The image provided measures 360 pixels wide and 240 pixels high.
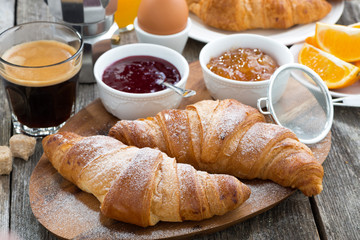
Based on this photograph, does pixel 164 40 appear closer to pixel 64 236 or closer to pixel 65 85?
pixel 65 85

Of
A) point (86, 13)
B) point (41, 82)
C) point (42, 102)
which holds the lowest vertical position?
point (42, 102)

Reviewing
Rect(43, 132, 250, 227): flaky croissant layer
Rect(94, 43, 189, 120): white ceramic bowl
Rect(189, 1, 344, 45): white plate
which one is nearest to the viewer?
Rect(43, 132, 250, 227): flaky croissant layer

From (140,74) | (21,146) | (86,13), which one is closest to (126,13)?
(86,13)

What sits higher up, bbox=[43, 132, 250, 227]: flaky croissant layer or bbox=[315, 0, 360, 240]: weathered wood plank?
bbox=[43, 132, 250, 227]: flaky croissant layer

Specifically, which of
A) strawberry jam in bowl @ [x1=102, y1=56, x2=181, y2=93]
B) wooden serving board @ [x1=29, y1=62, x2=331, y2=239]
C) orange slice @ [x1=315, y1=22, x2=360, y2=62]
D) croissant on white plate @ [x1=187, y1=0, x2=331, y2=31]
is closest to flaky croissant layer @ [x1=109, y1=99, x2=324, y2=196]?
wooden serving board @ [x1=29, y1=62, x2=331, y2=239]

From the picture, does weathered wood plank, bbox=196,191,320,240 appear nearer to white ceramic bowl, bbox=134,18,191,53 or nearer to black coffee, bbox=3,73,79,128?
black coffee, bbox=3,73,79,128

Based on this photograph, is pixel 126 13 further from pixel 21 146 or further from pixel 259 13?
pixel 21 146

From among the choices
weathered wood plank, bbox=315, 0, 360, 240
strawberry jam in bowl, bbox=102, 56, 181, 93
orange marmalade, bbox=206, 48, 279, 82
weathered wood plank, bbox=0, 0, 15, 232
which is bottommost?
weathered wood plank, bbox=0, 0, 15, 232

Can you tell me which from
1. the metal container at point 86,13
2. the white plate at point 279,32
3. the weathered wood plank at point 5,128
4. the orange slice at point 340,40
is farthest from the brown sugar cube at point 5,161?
the orange slice at point 340,40
